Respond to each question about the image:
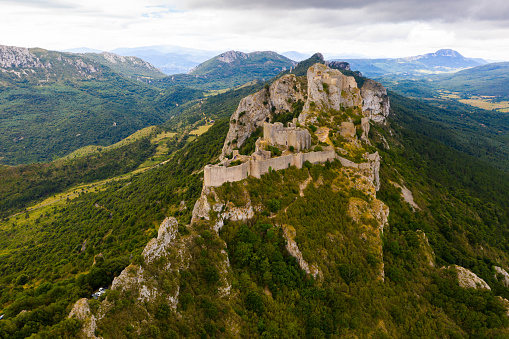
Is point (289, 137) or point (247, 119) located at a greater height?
point (289, 137)

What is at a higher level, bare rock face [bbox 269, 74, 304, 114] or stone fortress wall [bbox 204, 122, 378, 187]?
bare rock face [bbox 269, 74, 304, 114]

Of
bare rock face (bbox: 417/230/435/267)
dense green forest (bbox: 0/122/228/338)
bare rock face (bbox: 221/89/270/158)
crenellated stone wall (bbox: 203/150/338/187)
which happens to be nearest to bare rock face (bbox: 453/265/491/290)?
bare rock face (bbox: 417/230/435/267)

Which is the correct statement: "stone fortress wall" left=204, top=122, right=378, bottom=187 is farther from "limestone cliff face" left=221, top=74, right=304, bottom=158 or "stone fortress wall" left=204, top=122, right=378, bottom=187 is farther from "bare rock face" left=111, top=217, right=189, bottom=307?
"limestone cliff face" left=221, top=74, right=304, bottom=158

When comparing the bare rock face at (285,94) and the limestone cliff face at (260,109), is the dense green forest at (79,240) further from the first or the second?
the bare rock face at (285,94)

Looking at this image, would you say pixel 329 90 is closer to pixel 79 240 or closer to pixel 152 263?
pixel 152 263

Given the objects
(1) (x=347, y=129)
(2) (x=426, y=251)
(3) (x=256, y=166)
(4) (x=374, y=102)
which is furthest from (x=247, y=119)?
(4) (x=374, y=102)

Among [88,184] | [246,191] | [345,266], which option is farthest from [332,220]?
[88,184]

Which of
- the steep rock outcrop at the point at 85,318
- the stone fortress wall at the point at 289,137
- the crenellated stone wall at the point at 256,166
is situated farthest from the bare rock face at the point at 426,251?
the steep rock outcrop at the point at 85,318

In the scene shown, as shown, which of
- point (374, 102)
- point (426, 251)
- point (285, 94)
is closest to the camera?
point (426, 251)
